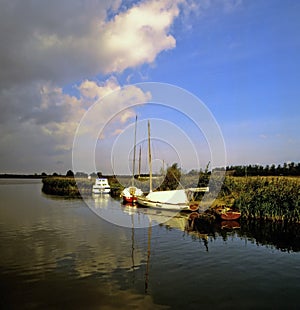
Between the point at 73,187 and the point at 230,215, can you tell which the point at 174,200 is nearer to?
the point at 230,215

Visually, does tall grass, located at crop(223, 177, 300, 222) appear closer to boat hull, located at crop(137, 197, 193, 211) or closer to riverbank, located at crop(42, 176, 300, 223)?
riverbank, located at crop(42, 176, 300, 223)

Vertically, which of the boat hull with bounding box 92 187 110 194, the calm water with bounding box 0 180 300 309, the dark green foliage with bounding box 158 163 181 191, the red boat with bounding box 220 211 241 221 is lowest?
the calm water with bounding box 0 180 300 309

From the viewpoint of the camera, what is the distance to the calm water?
35.4 ft

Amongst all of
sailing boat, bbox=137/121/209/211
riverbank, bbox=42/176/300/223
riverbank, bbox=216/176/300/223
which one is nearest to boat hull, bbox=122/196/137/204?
sailing boat, bbox=137/121/209/211

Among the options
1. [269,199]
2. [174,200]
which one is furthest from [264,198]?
[174,200]

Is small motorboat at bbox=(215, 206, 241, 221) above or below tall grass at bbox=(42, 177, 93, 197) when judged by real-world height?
below

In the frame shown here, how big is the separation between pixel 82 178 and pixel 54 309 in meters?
67.0

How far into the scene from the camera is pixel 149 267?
14.3m

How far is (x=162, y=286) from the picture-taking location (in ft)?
39.2

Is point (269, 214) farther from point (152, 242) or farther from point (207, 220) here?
point (152, 242)

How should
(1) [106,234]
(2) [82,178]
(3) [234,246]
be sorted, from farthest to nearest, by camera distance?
(2) [82,178]
(1) [106,234]
(3) [234,246]

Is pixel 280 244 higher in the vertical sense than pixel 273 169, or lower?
lower

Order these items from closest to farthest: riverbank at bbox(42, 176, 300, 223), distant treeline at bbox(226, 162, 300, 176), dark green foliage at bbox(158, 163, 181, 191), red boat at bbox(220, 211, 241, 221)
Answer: riverbank at bbox(42, 176, 300, 223) → red boat at bbox(220, 211, 241, 221) → dark green foliage at bbox(158, 163, 181, 191) → distant treeline at bbox(226, 162, 300, 176)

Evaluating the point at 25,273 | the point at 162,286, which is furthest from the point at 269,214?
the point at 25,273
